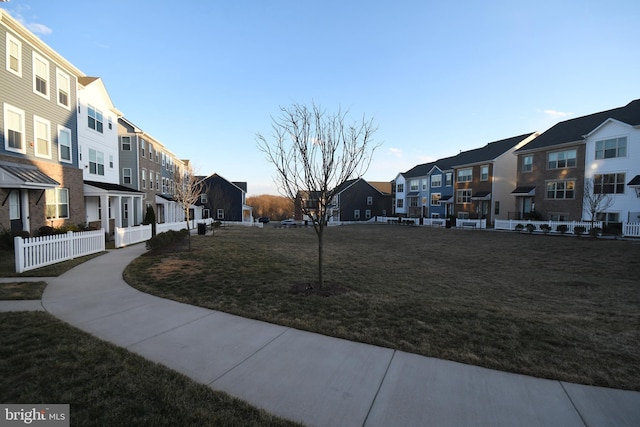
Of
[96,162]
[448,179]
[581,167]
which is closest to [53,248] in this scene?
[96,162]

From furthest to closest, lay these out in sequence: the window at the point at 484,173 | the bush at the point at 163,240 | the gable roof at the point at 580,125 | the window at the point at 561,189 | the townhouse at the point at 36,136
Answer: the window at the point at 484,173 < the window at the point at 561,189 < the gable roof at the point at 580,125 < the bush at the point at 163,240 < the townhouse at the point at 36,136

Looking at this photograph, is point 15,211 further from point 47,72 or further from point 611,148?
point 611,148

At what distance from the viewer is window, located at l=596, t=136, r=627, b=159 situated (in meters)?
23.5

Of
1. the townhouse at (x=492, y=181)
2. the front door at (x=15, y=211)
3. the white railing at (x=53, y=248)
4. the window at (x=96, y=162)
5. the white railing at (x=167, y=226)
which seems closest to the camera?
the white railing at (x=53, y=248)

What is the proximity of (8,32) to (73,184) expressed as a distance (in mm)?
7551

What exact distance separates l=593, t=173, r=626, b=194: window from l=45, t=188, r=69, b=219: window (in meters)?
38.2

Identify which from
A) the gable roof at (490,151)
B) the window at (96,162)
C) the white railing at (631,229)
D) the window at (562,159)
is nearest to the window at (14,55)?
the window at (96,162)

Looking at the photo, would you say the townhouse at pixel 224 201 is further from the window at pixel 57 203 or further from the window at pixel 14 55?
the window at pixel 14 55

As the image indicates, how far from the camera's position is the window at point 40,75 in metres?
14.5

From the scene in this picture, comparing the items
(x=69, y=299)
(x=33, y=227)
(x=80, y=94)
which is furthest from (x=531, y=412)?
(x=80, y=94)

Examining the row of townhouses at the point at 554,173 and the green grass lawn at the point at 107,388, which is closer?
the green grass lawn at the point at 107,388

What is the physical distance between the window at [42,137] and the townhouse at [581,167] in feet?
125

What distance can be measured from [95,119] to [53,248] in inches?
575

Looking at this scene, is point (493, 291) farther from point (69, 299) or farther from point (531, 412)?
point (69, 299)
